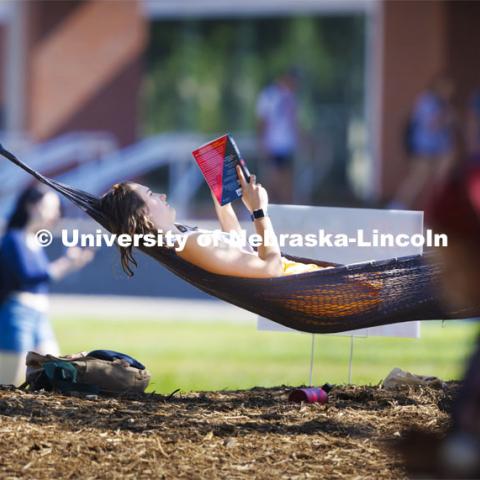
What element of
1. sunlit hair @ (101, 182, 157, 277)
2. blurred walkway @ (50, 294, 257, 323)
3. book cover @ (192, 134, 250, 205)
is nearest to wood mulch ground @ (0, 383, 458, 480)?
sunlit hair @ (101, 182, 157, 277)

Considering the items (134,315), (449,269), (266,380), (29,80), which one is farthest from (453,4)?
(449,269)

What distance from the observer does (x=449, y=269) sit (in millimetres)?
3143

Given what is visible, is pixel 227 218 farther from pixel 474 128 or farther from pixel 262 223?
pixel 474 128

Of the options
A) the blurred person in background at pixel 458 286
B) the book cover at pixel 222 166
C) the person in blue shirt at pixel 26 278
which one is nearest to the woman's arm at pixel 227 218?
the book cover at pixel 222 166

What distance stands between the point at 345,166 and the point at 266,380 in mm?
14473

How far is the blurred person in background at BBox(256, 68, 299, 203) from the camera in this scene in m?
18.6

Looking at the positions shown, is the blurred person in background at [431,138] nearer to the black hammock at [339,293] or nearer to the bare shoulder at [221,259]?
the black hammock at [339,293]

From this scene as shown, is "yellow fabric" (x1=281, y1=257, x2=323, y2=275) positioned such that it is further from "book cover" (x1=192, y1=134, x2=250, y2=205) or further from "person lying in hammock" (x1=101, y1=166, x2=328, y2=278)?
"book cover" (x1=192, y1=134, x2=250, y2=205)

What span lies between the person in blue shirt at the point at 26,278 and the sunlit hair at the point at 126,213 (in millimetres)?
1794

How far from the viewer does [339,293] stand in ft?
18.1

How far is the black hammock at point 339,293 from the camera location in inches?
216

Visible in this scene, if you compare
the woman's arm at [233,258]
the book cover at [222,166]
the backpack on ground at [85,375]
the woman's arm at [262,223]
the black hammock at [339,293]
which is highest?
the book cover at [222,166]

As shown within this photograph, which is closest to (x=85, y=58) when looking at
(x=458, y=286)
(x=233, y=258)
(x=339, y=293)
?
(x=233, y=258)

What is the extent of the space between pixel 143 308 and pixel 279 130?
6.34m
